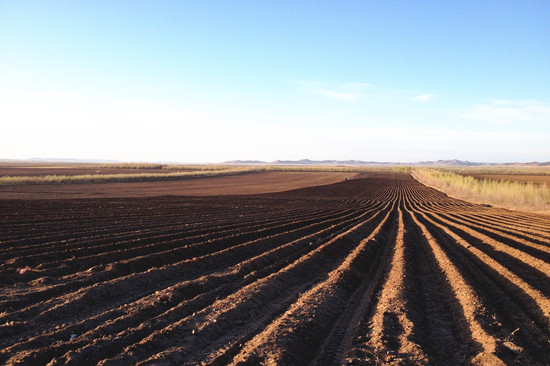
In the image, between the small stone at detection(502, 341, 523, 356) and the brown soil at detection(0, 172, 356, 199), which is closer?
the small stone at detection(502, 341, 523, 356)

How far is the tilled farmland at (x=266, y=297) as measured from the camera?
5.04 meters

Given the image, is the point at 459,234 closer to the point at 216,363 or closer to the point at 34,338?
the point at 216,363

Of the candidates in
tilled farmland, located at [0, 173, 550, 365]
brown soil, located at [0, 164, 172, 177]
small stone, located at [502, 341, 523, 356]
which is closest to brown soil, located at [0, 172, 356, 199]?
tilled farmland, located at [0, 173, 550, 365]

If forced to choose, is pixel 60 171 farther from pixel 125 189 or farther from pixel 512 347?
pixel 512 347

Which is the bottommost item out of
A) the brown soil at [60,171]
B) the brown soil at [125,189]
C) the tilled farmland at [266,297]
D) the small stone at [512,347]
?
the brown soil at [125,189]

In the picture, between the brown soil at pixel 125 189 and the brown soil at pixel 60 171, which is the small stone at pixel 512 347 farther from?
the brown soil at pixel 60 171

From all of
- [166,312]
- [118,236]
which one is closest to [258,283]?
[166,312]

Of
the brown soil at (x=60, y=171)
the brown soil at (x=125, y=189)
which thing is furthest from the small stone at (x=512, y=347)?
the brown soil at (x=60, y=171)

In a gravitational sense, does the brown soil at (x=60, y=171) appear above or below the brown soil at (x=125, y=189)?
above

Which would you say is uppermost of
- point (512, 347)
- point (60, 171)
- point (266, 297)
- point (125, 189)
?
point (60, 171)

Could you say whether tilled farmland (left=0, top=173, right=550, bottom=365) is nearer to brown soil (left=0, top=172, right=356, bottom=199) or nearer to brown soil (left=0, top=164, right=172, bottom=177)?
brown soil (left=0, top=172, right=356, bottom=199)

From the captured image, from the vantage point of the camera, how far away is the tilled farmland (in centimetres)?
504

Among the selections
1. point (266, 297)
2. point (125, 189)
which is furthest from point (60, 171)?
point (266, 297)

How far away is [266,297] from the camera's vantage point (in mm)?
7379
